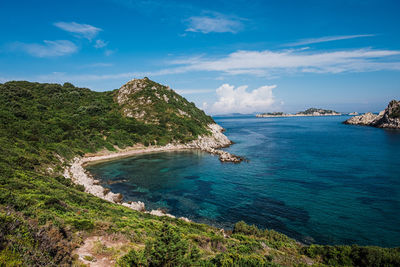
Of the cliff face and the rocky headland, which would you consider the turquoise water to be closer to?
the rocky headland

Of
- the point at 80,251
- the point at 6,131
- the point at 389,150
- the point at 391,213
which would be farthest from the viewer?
the point at 389,150

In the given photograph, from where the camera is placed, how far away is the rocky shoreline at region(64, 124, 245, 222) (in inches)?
1238

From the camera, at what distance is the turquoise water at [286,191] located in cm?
2508

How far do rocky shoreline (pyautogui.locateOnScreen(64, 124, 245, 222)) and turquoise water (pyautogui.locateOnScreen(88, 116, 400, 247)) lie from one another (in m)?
2.53

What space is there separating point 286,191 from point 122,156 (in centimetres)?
5121

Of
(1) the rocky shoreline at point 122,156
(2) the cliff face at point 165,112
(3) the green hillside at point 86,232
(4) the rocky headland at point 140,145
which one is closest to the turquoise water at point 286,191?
(1) the rocky shoreline at point 122,156

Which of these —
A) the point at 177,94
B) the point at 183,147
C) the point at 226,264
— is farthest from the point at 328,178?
the point at 177,94

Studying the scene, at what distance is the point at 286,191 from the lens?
1405 inches

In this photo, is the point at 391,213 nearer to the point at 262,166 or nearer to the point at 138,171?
the point at 262,166

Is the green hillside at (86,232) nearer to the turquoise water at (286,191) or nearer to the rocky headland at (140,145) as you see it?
the rocky headland at (140,145)

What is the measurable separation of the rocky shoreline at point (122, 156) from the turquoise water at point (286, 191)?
2.53 meters

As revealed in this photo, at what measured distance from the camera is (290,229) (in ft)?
80.7

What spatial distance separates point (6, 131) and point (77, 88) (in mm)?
87895

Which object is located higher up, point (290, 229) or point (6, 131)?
point (6, 131)
